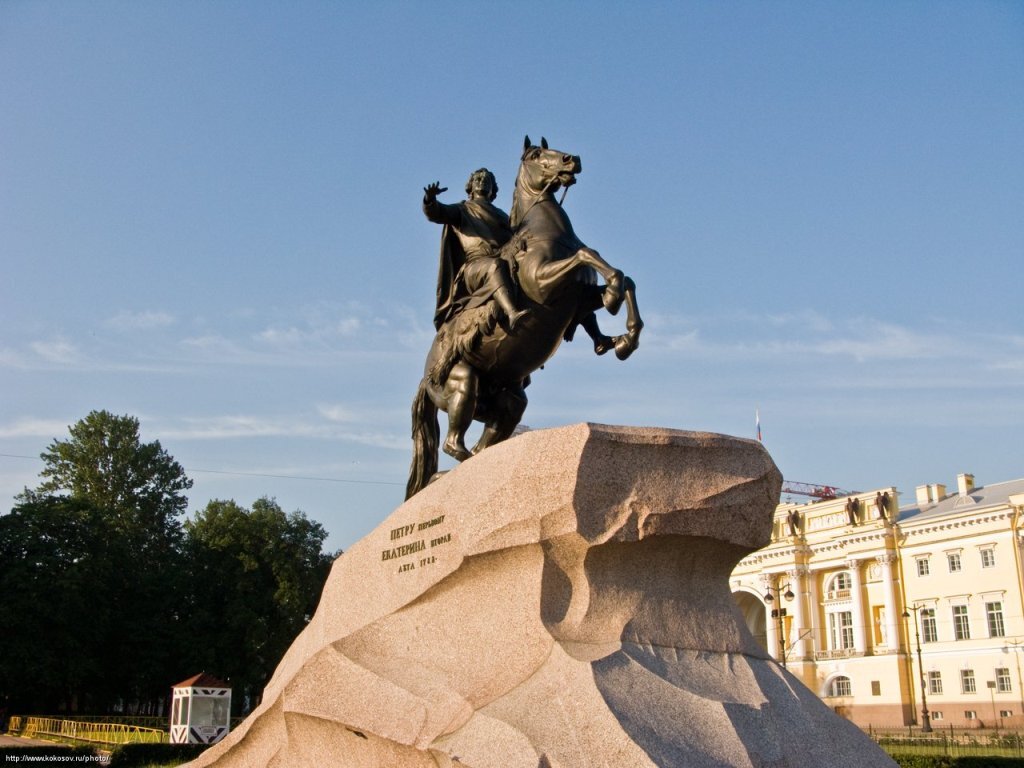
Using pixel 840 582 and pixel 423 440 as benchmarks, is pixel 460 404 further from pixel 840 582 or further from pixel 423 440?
pixel 840 582

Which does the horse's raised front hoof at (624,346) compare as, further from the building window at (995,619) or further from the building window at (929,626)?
the building window at (929,626)

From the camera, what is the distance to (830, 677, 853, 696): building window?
6009 cm

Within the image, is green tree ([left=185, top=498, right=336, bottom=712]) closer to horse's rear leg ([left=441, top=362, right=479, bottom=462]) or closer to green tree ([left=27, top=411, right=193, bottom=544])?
green tree ([left=27, top=411, right=193, bottom=544])

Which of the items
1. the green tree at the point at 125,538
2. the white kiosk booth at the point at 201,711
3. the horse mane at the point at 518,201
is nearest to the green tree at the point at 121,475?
the green tree at the point at 125,538

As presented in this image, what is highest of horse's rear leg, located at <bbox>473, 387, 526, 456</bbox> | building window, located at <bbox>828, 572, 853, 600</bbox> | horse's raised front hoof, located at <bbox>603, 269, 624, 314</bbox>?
building window, located at <bbox>828, 572, 853, 600</bbox>

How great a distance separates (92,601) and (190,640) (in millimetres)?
4329

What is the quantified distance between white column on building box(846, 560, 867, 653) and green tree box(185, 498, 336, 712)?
30879mm

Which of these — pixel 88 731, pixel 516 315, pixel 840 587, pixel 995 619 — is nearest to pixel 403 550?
pixel 516 315

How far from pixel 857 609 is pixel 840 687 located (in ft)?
14.8

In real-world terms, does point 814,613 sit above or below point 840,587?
below

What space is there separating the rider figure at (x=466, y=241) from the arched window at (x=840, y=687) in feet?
186

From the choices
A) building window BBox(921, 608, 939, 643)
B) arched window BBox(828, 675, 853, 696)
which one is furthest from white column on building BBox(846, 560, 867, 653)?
building window BBox(921, 608, 939, 643)

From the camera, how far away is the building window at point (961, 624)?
54.8 metres

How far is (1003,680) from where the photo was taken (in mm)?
52188
